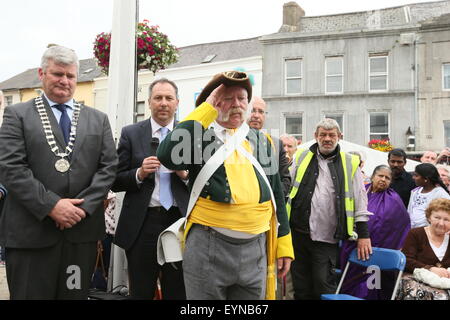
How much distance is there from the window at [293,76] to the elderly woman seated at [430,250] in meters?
16.7

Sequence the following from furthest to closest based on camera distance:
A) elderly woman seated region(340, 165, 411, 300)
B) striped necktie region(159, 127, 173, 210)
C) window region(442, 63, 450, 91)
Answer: window region(442, 63, 450, 91) → elderly woman seated region(340, 165, 411, 300) → striped necktie region(159, 127, 173, 210)

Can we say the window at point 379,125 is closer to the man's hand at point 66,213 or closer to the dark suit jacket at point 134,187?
the dark suit jacket at point 134,187

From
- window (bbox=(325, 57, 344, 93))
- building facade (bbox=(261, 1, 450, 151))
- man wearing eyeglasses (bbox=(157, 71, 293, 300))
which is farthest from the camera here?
window (bbox=(325, 57, 344, 93))

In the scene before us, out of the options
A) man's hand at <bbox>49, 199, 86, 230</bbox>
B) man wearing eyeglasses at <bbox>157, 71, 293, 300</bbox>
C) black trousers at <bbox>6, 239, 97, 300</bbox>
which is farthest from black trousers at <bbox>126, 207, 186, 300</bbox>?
man wearing eyeglasses at <bbox>157, 71, 293, 300</bbox>

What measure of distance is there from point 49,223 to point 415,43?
19.5m

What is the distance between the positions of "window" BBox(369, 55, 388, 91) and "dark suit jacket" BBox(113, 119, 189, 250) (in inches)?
716

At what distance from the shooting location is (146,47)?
4.18m

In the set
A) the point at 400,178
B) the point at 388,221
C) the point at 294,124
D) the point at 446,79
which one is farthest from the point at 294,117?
the point at 388,221

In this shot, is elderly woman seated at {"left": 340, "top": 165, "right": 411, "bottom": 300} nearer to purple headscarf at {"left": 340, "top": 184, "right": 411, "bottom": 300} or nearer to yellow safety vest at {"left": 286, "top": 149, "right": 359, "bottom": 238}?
purple headscarf at {"left": 340, "top": 184, "right": 411, "bottom": 300}

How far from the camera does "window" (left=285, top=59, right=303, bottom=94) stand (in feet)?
66.6

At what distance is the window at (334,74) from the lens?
1975 cm

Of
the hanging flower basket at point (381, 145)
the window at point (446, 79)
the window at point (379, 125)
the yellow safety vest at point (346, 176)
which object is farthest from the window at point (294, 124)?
the yellow safety vest at point (346, 176)

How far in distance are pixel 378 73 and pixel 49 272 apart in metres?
19.3
